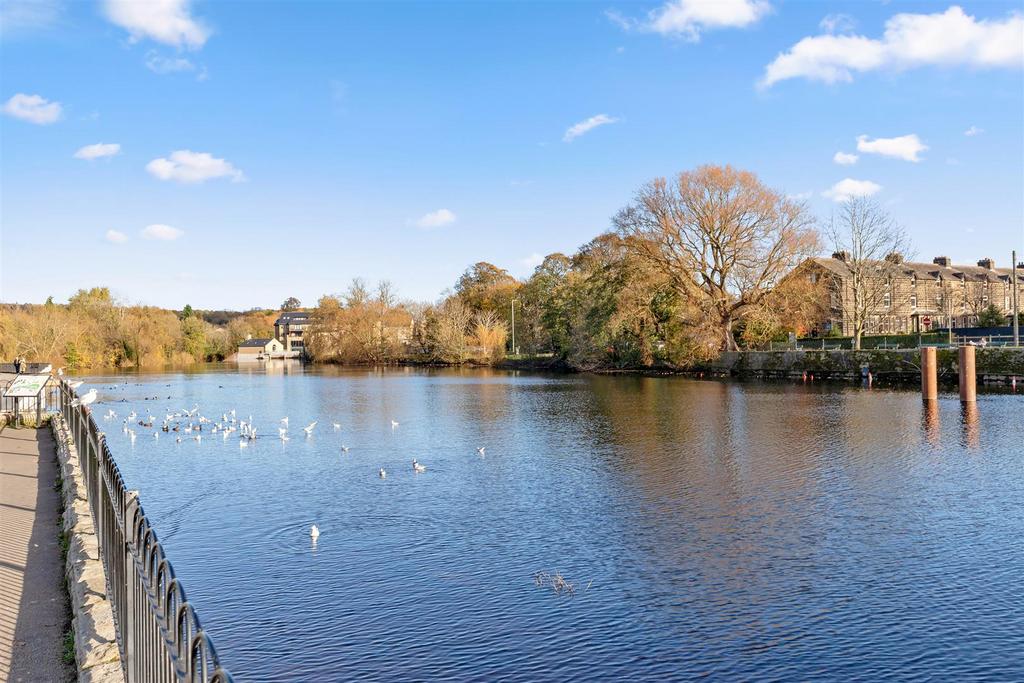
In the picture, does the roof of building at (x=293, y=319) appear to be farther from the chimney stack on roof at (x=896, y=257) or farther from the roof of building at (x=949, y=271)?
the chimney stack on roof at (x=896, y=257)

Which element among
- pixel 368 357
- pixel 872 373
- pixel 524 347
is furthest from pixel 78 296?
pixel 872 373

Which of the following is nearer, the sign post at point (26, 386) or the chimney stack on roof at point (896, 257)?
the sign post at point (26, 386)

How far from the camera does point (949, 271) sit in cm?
7575

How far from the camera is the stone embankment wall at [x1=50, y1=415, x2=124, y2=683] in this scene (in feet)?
18.8

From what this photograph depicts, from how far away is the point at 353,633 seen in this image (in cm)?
814

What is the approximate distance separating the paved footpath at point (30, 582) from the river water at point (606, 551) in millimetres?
1591

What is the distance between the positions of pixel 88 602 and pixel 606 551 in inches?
260

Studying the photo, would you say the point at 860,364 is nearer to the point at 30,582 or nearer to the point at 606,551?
the point at 606,551

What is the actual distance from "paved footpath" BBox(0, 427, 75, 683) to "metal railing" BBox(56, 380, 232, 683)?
1.83 feet

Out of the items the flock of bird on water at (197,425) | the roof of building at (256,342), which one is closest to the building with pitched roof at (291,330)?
the roof of building at (256,342)

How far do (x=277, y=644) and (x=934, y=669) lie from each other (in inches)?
253

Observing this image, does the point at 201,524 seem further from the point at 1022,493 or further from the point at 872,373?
the point at 872,373

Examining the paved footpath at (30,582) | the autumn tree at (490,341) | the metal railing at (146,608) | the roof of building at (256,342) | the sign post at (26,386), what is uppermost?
the roof of building at (256,342)

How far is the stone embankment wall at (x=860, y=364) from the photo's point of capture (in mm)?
39344
